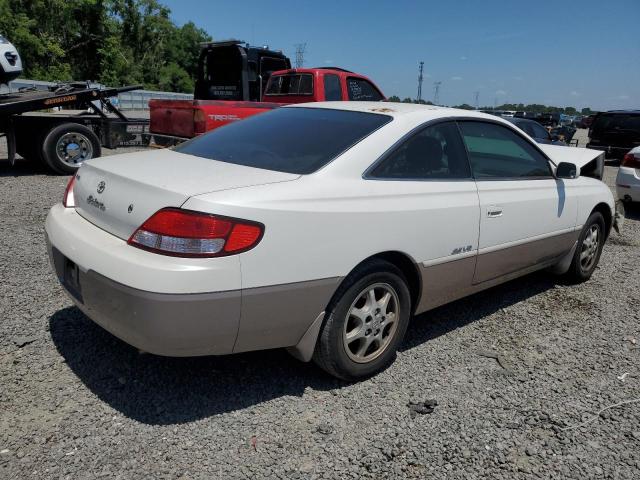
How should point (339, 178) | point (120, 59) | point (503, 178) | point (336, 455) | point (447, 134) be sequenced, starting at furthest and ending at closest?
point (120, 59)
point (503, 178)
point (447, 134)
point (339, 178)
point (336, 455)

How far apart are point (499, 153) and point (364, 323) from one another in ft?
6.23

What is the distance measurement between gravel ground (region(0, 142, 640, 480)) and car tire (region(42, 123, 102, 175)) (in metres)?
5.56

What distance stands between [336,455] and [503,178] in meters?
2.31

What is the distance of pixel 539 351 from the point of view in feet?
11.8

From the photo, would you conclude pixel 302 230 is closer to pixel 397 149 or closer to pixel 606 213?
pixel 397 149

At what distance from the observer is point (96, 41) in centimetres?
5247

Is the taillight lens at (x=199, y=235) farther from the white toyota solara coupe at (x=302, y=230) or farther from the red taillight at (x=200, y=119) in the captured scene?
the red taillight at (x=200, y=119)

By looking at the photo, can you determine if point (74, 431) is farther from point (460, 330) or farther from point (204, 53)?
point (204, 53)

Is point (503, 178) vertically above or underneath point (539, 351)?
above

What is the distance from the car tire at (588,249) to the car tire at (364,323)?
8.06 feet

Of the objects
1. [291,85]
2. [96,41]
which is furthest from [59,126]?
[96,41]

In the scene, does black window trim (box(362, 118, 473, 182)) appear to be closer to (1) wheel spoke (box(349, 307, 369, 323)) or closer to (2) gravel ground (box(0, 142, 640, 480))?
(1) wheel spoke (box(349, 307, 369, 323))

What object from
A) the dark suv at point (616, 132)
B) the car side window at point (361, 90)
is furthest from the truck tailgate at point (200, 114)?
the dark suv at point (616, 132)

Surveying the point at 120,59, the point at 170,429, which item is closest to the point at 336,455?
the point at 170,429
